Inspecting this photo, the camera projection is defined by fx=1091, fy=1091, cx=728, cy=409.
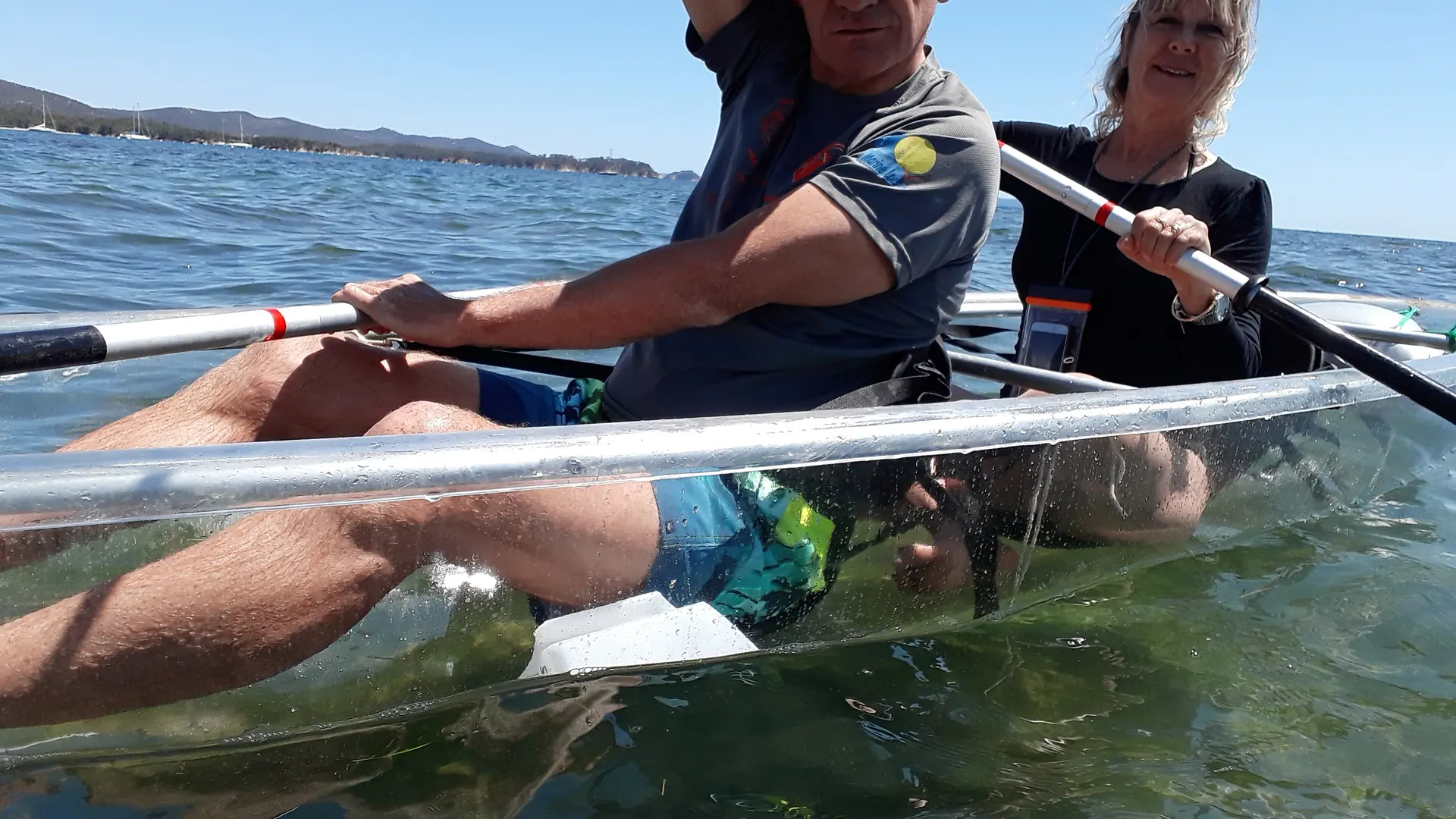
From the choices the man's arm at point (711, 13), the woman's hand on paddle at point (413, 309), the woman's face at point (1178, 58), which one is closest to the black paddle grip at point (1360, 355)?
the woman's face at point (1178, 58)

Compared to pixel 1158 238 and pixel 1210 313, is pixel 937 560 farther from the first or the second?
pixel 1210 313

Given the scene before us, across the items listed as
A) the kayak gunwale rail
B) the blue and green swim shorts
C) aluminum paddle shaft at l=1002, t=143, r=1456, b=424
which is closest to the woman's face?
aluminum paddle shaft at l=1002, t=143, r=1456, b=424

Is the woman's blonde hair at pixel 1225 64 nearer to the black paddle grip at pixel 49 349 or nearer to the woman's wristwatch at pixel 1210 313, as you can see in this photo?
the woman's wristwatch at pixel 1210 313

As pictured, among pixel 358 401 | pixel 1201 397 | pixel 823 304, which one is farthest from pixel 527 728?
pixel 1201 397

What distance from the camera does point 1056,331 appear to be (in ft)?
10.4

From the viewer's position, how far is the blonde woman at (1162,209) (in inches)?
116

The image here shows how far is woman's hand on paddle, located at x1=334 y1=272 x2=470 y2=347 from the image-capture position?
209cm

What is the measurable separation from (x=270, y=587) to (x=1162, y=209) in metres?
2.24

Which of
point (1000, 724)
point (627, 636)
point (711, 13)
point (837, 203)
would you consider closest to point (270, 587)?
point (627, 636)

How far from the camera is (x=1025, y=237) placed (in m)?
3.40

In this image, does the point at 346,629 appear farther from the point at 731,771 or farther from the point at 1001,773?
the point at 1001,773

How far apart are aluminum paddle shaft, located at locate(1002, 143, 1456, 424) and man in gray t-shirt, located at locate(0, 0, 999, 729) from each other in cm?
87

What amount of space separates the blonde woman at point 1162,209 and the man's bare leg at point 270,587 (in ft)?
5.88

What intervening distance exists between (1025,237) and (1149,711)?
1.65m
